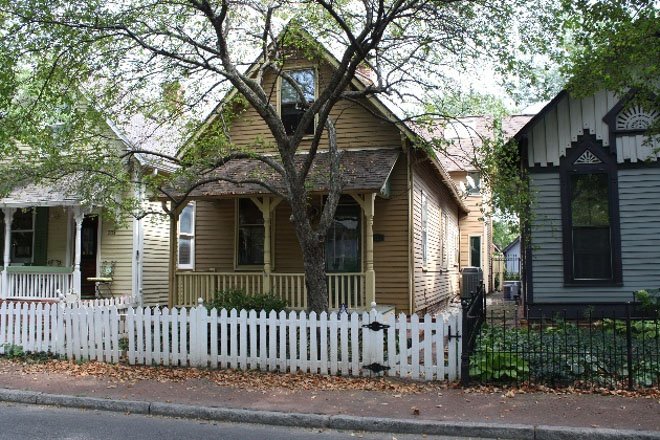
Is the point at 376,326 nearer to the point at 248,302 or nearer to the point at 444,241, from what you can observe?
the point at 248,302

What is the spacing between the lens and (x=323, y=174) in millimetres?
14016

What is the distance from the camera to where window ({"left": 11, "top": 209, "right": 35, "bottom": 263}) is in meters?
18.6

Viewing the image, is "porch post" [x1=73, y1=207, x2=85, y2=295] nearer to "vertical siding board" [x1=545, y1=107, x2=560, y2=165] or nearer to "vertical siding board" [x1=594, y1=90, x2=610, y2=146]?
"vertical siding board" [x1=545, y1=107, x2=560, y2=165]

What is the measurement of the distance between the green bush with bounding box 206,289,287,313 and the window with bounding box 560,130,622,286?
6227mm

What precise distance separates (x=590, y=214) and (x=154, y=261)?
503 inches

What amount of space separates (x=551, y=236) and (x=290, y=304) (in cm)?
612

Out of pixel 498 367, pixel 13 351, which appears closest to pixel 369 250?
pixel 498 367

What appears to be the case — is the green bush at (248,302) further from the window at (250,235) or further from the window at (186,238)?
the window at (186,238)

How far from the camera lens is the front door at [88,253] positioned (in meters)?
18.2

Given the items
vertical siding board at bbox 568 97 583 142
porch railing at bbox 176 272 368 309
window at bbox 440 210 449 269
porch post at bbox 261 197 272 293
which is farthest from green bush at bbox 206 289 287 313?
window at bbox 440 210 449 269

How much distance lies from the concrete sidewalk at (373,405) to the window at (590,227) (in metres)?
5.77

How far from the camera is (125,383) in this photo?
905 cm

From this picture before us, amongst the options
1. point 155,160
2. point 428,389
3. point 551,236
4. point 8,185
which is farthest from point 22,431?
point 155,160

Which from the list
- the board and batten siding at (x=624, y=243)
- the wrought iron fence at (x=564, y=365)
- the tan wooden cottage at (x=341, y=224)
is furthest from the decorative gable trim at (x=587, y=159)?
the wrought iron fence at (x=564, y=365)
